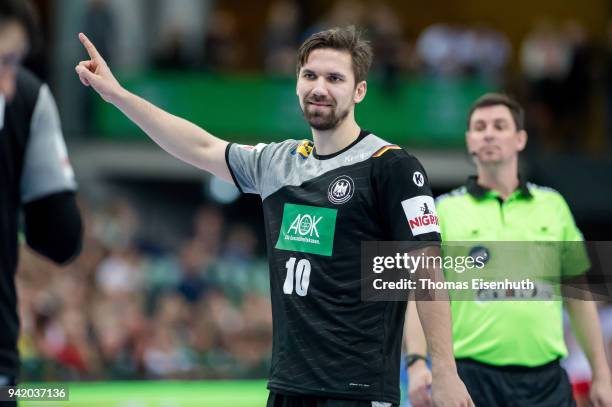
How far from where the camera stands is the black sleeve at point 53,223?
3991 millimetres

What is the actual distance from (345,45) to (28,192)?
166cm

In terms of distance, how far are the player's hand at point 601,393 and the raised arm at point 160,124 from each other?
2.34 meters

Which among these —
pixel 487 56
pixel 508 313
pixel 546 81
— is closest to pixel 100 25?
pixel 487 56

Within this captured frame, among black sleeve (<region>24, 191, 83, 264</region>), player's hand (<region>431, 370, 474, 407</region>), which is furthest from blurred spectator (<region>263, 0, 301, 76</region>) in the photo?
black sleeve (<region>24, 191, 83, 264</region>)

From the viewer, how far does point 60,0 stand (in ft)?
66.9

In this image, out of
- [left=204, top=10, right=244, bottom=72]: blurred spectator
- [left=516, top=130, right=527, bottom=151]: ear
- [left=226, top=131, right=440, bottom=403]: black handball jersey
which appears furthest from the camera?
[left=204, top=10, right=244, bottom=72]: blurred spectator

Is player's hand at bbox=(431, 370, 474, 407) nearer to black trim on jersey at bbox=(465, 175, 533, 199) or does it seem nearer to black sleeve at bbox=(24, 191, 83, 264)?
black sleeve at bbox=(24, 191, 83, 264)

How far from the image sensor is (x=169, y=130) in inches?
197

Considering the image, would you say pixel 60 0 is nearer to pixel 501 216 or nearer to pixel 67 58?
pixel 67 58

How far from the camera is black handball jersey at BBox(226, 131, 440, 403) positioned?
182 inches

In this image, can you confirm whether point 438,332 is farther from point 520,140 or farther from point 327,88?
point 520,140

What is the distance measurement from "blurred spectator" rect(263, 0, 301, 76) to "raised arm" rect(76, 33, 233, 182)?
13909 millimetres

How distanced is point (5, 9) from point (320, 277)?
197cm

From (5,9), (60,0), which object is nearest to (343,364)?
(5,9)
